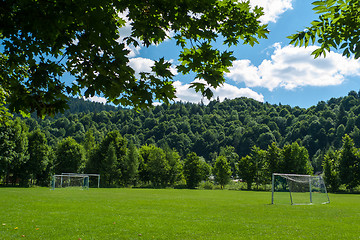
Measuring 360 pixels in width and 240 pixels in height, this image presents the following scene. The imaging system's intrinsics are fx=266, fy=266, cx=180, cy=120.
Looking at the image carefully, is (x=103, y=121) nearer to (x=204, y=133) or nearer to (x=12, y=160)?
(x=204, y=133)

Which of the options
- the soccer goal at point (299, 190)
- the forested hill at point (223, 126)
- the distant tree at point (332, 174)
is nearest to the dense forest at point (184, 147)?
the distant tree at point (332, 174)

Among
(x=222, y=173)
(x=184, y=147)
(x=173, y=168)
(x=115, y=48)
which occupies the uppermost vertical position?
(x=184, y=147)

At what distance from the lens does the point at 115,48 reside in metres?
3.90

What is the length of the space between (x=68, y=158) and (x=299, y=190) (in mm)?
45310

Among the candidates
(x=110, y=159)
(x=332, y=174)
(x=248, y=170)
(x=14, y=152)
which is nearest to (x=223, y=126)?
(x=248, y=170)

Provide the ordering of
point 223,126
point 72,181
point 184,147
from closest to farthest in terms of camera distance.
A: point 72,181 → point 184,147 → point 223,126

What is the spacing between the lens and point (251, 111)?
188 meters

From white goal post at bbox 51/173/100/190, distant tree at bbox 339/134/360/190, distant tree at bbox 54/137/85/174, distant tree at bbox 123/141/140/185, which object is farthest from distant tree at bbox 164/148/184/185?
distant tree at bbox 339/134/360/190

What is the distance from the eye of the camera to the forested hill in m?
132

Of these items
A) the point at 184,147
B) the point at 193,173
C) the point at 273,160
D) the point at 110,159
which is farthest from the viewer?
the point at 184,147

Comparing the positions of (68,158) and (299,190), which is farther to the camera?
(68,158)

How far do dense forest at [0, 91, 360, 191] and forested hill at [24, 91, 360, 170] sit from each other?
515 millimetres

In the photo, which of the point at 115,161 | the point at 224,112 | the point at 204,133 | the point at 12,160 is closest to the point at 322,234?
the point at 12,160

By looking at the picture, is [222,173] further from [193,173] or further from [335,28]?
[335,28]
